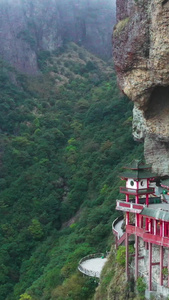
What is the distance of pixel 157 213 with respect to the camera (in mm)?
18766

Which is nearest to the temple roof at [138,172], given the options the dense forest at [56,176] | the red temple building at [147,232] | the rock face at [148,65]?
the red temple building at [147,232]

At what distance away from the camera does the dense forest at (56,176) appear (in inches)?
1315

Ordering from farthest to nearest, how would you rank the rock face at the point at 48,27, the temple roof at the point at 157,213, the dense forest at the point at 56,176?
1. the rock face at the point at 48,27
2. the dense forest at the point at 56,176
3. the temple roof at the point at 157,213

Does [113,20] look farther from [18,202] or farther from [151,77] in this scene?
[151,77]

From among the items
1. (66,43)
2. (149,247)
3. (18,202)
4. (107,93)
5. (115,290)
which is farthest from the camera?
(66,43)

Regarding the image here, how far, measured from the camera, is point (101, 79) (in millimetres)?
78688

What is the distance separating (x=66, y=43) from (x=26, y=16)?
36.7ft

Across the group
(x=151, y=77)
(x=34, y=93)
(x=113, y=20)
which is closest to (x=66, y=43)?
(x=113, y=20)

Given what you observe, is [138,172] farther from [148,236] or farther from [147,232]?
[148,236]

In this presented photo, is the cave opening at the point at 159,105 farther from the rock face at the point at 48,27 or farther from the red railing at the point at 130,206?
the rock face at the point at 48,27

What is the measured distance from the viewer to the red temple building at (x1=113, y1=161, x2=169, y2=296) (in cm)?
1864

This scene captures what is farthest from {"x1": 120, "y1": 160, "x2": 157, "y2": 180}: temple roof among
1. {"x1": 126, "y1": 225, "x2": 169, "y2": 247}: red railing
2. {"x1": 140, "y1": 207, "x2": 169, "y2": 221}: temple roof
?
{"x1": 126, "y1": 225, "x2": 169, "y2": 247}: red railing

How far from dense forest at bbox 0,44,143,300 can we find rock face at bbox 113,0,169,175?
7.84 m

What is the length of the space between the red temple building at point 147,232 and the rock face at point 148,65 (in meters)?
3.32
